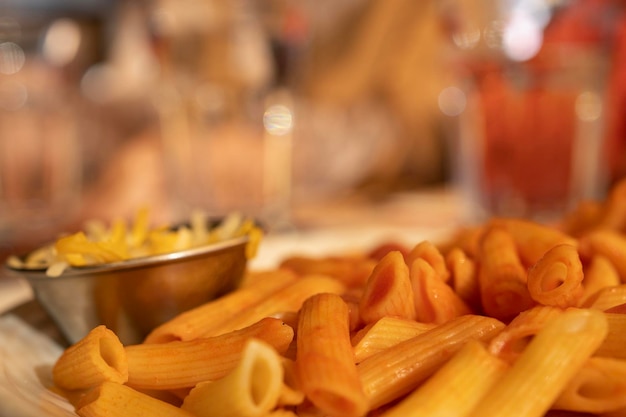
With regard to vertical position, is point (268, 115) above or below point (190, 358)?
above

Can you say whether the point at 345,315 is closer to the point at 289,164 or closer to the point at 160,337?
the point at 160,337

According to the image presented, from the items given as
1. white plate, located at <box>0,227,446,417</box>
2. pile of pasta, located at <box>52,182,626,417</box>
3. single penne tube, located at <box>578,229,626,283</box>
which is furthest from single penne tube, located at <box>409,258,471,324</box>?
white plate, located at <box>0,227,446,417</box>

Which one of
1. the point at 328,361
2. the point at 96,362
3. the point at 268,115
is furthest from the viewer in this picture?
the point at 268,115

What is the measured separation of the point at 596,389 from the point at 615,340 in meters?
0.06

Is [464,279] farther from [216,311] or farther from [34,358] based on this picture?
[34,358]

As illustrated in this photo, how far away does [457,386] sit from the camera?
1.83 feet

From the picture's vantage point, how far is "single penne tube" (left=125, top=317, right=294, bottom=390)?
65cm

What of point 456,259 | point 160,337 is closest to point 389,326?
point 456,259

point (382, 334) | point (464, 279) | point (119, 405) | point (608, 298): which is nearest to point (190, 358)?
point (119, 405)

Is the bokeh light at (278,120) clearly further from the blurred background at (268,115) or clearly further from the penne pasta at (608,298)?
the penne pasta at (608,298)

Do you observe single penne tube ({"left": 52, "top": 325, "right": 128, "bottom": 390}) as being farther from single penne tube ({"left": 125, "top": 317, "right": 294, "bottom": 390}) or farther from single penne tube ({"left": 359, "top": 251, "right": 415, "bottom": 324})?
single penne tube ({"left": 359, "top": 251, "right": 415, "bottom": 324})

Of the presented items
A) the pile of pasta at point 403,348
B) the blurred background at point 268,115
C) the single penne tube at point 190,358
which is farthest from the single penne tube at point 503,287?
the blurred background at point 268,115

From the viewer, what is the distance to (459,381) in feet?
1.84

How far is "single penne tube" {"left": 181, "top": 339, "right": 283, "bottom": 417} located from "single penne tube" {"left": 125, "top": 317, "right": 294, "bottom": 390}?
0.07m
